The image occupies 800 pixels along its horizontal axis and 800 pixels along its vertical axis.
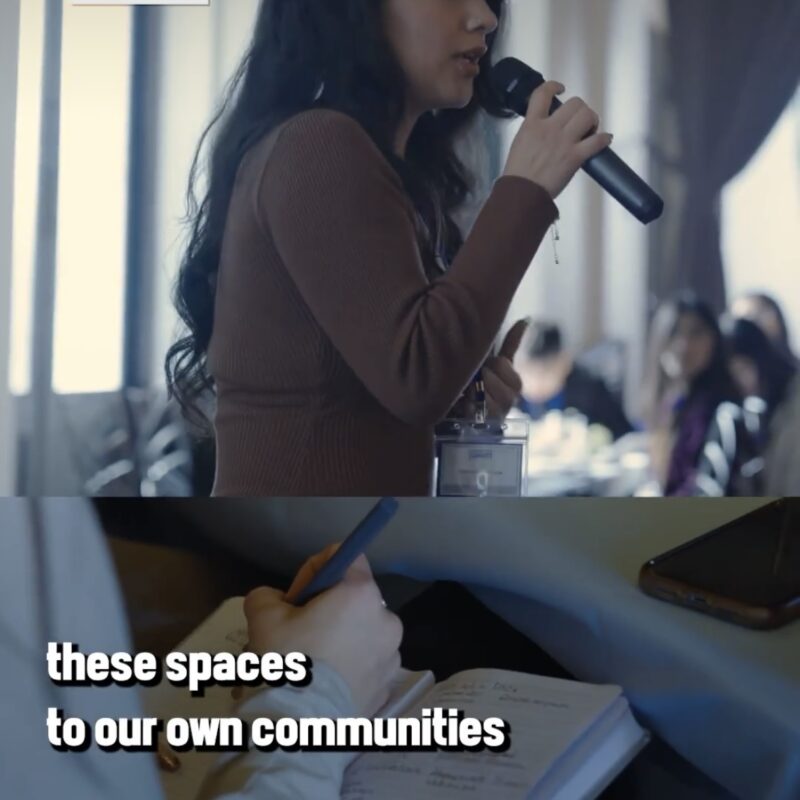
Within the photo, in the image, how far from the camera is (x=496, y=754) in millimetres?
983

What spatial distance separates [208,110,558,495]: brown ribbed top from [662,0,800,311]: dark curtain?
5.7 inches

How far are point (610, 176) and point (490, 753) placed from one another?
566mm

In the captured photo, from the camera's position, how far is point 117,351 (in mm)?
1065

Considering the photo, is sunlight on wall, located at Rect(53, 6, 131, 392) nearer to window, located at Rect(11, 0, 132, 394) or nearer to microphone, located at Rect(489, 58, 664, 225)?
window, located at Rect(11, 0, 132, 394)

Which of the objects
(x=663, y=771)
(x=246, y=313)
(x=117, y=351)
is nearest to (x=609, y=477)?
(x=663, y=771)

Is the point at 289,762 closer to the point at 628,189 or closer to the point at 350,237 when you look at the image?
the point at 350,237

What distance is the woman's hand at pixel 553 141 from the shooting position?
106 centimetres

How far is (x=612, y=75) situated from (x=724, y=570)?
1.65 feet

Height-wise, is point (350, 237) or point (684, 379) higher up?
point (350, 237)

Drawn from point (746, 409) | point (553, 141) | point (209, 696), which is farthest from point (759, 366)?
point (209, 696)

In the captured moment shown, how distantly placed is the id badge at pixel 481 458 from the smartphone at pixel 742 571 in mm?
164

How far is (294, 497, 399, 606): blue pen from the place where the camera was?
1.07m

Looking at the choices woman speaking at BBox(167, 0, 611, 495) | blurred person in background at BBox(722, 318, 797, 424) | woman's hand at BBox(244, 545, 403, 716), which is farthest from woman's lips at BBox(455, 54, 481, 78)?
woman's hand at BBox(244, 545, 403, 716)

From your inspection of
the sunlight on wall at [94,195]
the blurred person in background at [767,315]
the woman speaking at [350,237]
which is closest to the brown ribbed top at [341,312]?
the woman speaking at [350,237]
